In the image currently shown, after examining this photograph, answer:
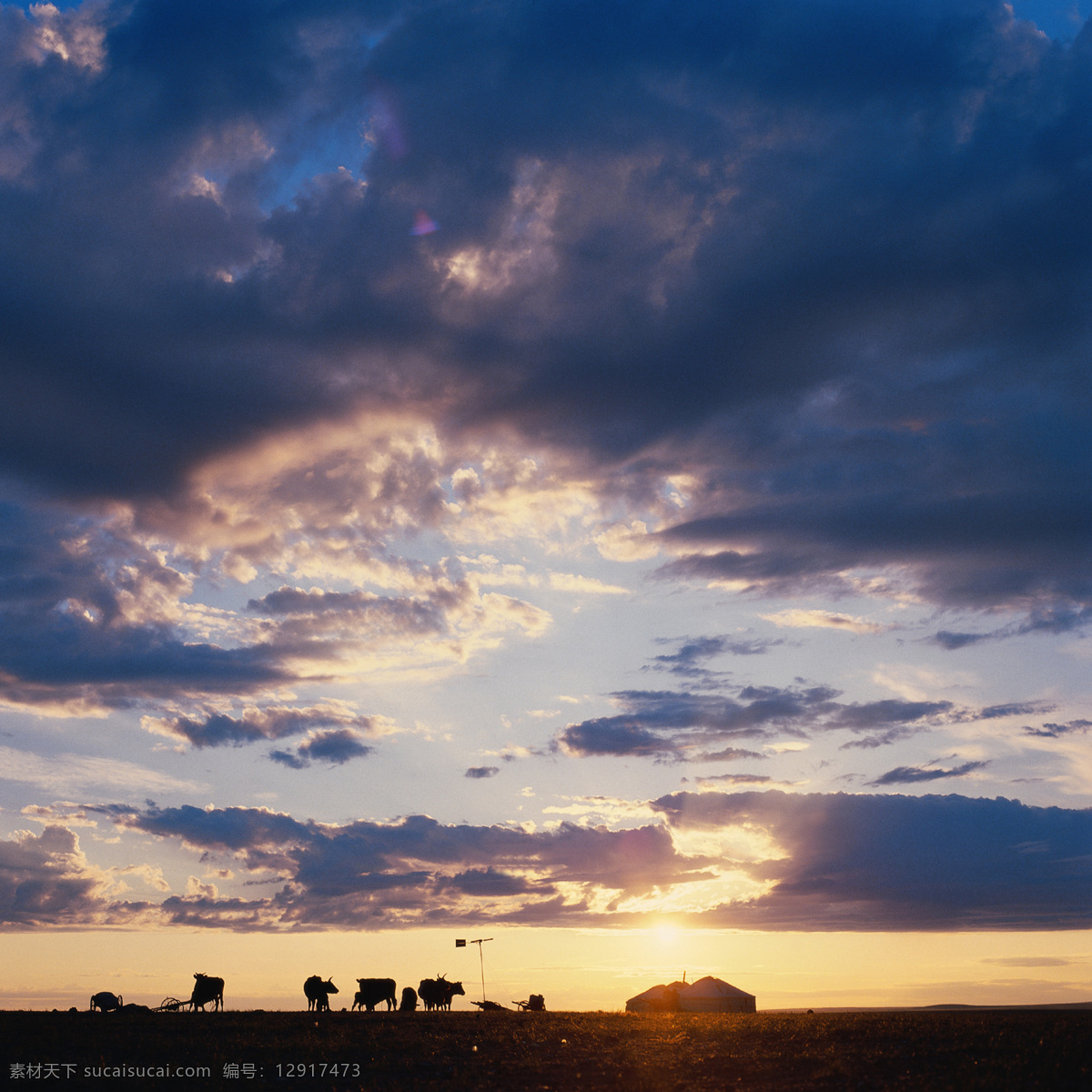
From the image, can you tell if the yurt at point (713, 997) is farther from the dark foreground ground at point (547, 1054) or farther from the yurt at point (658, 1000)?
the dark foreground ground at point (547, 1054)

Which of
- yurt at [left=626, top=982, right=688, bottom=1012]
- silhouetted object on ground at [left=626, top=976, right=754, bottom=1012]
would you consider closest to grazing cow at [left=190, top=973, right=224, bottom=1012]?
yurt at [left=626, top=982, right=688, bottom=1012]

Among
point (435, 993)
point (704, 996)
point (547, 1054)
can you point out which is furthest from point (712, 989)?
point (547, 1054)

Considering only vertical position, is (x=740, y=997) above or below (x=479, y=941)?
below

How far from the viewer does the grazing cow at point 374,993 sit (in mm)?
65312

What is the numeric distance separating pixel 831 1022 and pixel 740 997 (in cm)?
10273

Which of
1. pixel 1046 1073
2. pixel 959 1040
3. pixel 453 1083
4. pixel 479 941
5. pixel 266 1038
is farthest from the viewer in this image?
pixel 479 941

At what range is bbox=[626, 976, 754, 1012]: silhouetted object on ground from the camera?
13430 cm

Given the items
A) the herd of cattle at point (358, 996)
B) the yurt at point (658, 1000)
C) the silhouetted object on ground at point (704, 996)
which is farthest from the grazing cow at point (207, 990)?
the silhouetted object on ground at point (704, 996)

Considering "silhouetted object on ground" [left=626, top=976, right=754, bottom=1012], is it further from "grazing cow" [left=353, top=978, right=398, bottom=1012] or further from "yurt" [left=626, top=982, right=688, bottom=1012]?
"grazing cow" [left=353, top=978, right=398, bottom=1012]

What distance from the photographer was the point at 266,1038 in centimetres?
4581

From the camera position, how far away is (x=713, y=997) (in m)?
141

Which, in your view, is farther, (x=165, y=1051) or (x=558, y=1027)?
(x=558, y=1027)

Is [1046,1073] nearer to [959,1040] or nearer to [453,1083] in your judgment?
[959,1040]

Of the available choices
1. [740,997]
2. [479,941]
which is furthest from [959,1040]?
[740,997]
